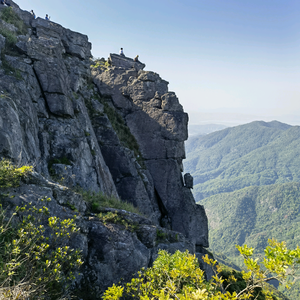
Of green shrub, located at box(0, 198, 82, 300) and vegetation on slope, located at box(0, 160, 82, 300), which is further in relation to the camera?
vegetation on slope, located at box(0, 160, 82, 300)

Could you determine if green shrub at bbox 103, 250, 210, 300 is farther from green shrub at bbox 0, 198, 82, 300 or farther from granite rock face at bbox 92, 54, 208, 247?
granite rock face at bbox 92, 54, 208, 247

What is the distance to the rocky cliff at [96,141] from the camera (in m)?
7.95

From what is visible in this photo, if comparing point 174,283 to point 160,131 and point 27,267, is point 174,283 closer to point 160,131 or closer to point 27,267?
point 27,267

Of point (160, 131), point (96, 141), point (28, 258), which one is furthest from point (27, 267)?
point (160, 131)

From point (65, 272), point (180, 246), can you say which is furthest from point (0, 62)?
point (180, 246)

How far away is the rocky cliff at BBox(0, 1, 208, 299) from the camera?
7.95 meters

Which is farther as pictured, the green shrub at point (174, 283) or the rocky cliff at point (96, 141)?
the rocky cliff at point (96, 141)

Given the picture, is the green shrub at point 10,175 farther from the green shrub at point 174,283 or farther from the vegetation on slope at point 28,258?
the green shrub at point 174,283

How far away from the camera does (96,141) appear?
18.5 metres

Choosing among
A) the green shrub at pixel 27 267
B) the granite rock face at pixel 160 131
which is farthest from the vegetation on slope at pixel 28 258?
the granite rock face at pixel 160 131

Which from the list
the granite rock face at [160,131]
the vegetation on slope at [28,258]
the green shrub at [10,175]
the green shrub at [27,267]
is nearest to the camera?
the green shrub at [27,267]

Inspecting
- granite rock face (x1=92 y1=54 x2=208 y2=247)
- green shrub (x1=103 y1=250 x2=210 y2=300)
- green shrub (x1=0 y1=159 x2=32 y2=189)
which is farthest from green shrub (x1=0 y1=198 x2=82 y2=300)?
granite rock face (x1=92 y1=54 x2=208 y2=247)

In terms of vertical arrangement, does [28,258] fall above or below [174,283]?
above

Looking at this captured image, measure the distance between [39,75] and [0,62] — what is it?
9.15ft
